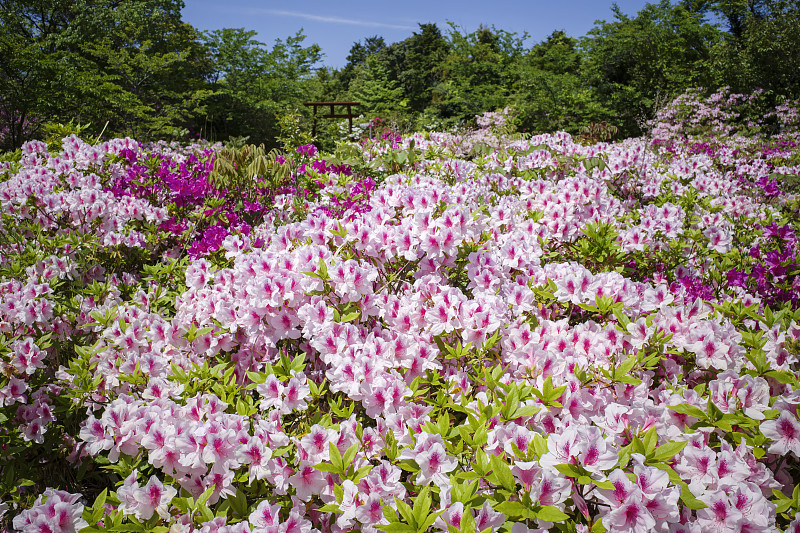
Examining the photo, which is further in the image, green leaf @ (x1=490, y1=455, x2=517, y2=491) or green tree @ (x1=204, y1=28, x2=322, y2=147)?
green tree @ (x1=204, y1=28, x2=322, y2=147)

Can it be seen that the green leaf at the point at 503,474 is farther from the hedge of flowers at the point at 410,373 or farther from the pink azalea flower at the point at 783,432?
the pink azalea flower at the point at 783,432

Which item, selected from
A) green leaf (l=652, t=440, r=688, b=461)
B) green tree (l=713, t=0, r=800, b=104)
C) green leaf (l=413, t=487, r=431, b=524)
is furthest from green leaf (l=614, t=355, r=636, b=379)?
green tree (l=713, t=0, r=800, b=104)

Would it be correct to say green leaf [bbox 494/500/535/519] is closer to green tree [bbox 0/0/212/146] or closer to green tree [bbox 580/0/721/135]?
green tree [bbox 0/0/212/146]

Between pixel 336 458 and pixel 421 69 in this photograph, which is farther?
pixel 421 69

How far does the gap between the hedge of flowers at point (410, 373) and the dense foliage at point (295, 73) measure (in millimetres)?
9896

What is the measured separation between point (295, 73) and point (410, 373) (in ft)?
65.6

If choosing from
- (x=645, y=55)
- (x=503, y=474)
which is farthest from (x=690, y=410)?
(x=645, y=55)

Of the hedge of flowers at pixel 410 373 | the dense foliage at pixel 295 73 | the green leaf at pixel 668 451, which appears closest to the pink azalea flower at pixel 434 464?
the hedge of flowers at pixel 410 373

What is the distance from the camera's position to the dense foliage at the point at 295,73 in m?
10.8

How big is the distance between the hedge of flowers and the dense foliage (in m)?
9.90

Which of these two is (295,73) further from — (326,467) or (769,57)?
(326,467)

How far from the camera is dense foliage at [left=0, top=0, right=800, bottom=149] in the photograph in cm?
1084

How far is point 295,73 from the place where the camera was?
1900 centimetres

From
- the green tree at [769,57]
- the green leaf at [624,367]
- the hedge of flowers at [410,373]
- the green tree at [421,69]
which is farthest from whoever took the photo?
the green tree at [421,69]
